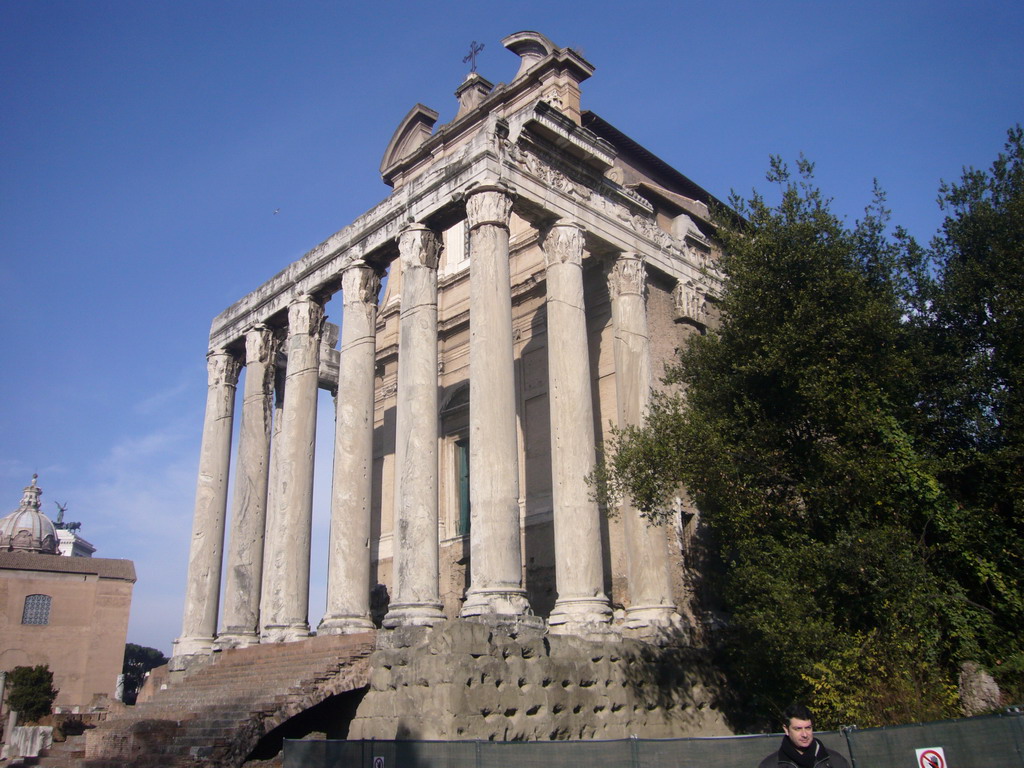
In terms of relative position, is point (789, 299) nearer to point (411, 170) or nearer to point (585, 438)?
point (585, 438)

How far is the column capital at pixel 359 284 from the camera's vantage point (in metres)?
18.7

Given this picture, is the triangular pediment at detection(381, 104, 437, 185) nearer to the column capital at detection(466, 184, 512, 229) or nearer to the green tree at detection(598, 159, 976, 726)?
the column capital at detection(466, 184, 512, 229)

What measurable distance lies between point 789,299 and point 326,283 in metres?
10.7

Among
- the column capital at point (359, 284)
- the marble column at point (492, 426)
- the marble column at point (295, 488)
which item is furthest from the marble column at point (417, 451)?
the marble column at point (295, 488)

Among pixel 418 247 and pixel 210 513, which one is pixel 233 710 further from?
pixel 418 247

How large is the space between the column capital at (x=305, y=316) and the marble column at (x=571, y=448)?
616 cm

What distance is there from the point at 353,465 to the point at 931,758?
40.8 ft

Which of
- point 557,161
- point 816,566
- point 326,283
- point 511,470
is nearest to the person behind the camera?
point 816,566

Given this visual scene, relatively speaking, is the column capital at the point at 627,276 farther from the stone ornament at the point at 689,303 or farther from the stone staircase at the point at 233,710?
the stone staircase at the point at 233,710

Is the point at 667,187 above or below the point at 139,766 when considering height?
above

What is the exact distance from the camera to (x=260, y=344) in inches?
858

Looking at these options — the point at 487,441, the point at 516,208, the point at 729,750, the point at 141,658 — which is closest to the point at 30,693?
the point at 487,441

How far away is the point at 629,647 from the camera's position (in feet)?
47.1

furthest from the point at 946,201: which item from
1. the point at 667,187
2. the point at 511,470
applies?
the point at 667,187
